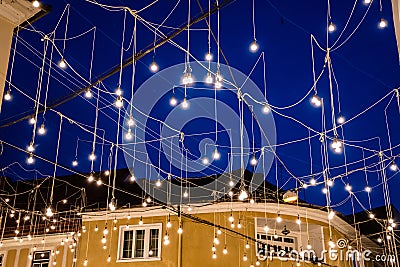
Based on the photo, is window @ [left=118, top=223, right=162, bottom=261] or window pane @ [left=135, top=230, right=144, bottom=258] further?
window pane @ [left=135, top=230, right=144, bottom=258]

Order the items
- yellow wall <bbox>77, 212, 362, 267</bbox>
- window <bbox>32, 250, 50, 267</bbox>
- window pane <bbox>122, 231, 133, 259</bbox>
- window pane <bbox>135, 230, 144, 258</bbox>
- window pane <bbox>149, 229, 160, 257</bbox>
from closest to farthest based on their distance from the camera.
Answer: yellow wall <bbox>77, 212, 362, 267</bbox> → window pane <bbox>149, 229, 160, 257</bbox> → window pane <bbox>135, 230, 144, 258</bbox> → window pane <bbox>122, 231, 133, 259</bbox> → window <bbox>32, 250, 50, 267</bbox>

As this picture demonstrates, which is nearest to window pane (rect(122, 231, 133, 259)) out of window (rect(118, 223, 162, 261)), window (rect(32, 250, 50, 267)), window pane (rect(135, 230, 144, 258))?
window (rect(118, 223, 162, 261))

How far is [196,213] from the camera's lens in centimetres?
1366

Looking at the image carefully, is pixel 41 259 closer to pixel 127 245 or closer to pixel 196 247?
pixel 127 245

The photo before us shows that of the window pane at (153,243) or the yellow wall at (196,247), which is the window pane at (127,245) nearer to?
the yellow wall at (196,247)

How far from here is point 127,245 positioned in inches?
546

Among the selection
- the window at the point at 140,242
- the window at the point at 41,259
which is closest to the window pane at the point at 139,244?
the window at the point at 140,242

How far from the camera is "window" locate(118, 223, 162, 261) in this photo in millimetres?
13531

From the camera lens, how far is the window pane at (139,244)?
1364cm

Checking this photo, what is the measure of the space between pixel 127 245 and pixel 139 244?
393 mm

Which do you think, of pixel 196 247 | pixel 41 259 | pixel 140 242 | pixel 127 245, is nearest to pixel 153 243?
pixel 140 242

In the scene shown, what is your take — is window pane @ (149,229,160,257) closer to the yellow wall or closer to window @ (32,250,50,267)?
the yellow wall

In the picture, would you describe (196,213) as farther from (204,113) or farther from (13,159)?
(13,159)

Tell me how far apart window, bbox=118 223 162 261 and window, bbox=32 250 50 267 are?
353 centimetres
